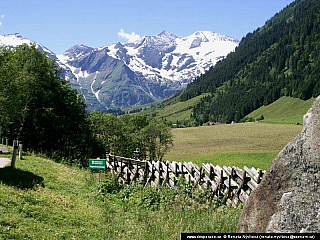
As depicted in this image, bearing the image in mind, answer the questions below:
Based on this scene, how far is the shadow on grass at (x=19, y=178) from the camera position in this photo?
12259 mm

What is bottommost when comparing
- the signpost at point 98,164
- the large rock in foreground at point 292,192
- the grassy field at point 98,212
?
the grassy field at point 98,212

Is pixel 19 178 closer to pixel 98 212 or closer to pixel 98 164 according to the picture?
pixel 98 164

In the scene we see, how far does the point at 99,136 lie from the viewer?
204 feet

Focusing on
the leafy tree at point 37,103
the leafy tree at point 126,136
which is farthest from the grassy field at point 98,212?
the leafy tree at point 126,136

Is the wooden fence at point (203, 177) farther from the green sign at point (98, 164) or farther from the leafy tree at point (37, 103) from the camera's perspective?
the leafy tree at point (37, 103)

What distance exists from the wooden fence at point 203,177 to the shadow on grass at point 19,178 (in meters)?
4.58

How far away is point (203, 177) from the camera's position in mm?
11586

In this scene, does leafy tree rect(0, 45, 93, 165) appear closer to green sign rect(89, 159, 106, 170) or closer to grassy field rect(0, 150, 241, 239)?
green sign rect(89, 159, 106, 170)

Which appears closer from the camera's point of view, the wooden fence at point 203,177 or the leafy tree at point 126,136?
the wooden fence at point 203,177

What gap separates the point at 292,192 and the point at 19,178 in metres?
12.8

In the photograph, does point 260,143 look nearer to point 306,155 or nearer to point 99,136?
point 99,136

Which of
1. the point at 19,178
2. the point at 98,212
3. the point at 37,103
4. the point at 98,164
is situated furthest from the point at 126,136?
the point at 98,212

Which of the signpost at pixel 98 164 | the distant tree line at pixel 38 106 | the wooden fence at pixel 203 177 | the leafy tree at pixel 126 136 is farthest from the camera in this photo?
the leafy tree at pixel 126 136

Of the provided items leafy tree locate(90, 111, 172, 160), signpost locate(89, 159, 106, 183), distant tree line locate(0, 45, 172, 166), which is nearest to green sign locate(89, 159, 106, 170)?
signpost locate(89, 159, 106, 183)
